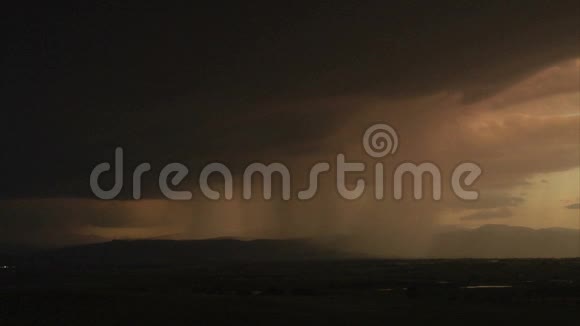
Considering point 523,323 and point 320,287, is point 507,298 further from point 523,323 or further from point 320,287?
point 320,287

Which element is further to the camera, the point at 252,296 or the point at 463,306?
the point at 252,296

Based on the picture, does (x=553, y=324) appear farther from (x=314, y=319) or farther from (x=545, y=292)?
(x=545, y=292)

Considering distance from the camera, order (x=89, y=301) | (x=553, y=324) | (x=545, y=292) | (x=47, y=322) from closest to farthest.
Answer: (x=553, y=324)
(x=47, y=322)
(x=89, y=301)
(x=545, y=292)

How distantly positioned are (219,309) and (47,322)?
9.34m

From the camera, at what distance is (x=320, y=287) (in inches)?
2569

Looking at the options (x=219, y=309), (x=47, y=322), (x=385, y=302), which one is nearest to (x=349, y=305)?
(x=385, y=302)

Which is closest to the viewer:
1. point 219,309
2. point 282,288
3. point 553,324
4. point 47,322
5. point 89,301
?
point 553,324

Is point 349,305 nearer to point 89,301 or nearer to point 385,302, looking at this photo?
point 385,302

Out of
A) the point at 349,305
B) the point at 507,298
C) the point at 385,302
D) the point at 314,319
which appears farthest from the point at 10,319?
the point at 507,298

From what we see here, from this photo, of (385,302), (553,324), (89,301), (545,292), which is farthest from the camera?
(545,292)

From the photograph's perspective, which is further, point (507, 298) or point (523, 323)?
point (507, 298)

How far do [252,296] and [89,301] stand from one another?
10496mm

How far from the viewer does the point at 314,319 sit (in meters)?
39.2

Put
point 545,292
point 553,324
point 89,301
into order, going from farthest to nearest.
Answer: point 545,292 → point 89,301 → point 553,324
